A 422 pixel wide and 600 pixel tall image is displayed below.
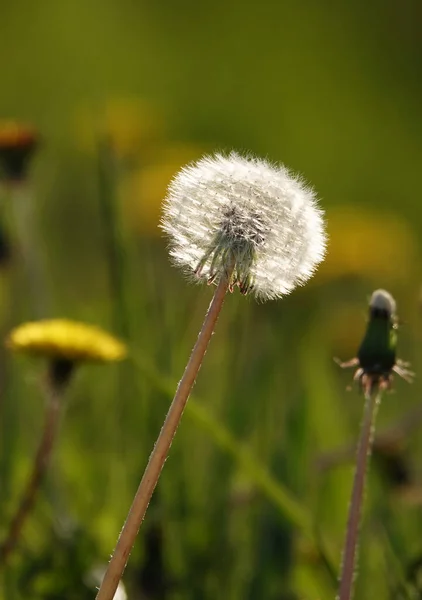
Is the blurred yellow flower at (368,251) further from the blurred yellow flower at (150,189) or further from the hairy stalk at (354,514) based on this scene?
the hairy stalk at (354,514)

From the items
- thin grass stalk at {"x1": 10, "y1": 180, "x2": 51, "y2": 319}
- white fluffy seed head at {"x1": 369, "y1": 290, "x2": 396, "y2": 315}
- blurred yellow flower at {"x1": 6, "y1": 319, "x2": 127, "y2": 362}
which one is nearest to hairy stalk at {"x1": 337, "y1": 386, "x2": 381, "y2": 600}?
white fluffy seed head at {"x1": 369, "y1": 290, "x2": 396, "y2": 315}

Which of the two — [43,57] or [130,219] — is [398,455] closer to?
[130,219]

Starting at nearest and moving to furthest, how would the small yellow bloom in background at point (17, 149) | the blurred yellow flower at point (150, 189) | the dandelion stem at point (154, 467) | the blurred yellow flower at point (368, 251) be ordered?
the dandelion stem at point (154, 467) < the small yellow bloom in background at point (17, 149) < the blurred yellow flower at point (368, 251) < the blurred yellow flower at point (150, 189)

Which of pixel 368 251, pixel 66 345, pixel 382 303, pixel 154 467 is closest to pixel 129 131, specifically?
pixel 368 251

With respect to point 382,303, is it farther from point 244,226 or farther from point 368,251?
point 368,251

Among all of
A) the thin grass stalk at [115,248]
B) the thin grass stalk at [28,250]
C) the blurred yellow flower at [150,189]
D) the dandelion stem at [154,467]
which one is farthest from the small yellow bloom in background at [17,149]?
the dandelion stem at [154,467]

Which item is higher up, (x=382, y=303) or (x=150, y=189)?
Result: (x=150, y=189)

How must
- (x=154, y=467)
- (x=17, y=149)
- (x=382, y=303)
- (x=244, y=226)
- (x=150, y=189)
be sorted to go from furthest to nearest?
(x=150, y=189) < (x=17, y=149) < (x=382, y=303) < (x=244, y=226) < (x=154, y=467)

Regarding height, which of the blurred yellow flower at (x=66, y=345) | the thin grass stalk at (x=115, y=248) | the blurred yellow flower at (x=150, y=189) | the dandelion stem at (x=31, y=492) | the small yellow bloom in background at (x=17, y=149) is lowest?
the dandelion stem at (x=31, y=492)
